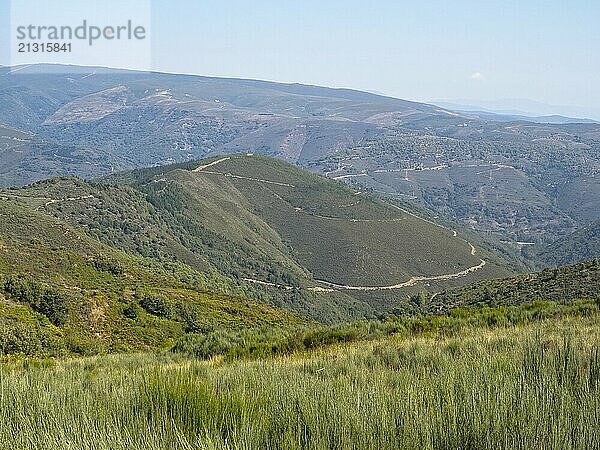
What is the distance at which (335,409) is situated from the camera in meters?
3.67

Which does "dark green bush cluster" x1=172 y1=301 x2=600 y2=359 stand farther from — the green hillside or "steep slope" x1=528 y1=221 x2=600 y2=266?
"steep slope" x1=528 y1=221 x2=600 y2=266

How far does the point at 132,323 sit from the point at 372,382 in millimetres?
21719

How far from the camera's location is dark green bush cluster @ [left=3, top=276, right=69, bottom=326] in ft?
73.8

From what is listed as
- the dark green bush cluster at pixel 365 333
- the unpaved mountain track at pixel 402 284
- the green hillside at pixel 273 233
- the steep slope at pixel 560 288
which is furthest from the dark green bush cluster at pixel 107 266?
the unpaved mountain track at pixel 402 284

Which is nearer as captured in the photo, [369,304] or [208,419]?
→ [208,419]

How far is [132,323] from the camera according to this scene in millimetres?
24688

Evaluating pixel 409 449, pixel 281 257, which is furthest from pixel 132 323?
pixel 281 257

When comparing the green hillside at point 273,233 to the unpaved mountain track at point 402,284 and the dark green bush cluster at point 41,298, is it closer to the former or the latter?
the unpaved mountain track at point 402,284

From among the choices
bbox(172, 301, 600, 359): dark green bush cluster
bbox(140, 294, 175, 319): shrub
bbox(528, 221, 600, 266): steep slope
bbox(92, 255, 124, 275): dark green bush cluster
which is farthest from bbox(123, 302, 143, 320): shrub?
bbox(528, 221, 600, 266): steep slope

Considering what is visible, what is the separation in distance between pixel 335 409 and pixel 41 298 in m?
22.6

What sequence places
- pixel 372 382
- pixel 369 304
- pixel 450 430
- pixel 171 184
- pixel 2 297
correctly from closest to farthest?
pixel 450 430 < pixel 372 382 < pixel 2 297 < pixel 369 304 < pixel 171 184

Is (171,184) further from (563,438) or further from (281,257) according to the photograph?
(563,438)

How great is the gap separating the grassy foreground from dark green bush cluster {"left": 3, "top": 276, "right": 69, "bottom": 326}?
1871cm

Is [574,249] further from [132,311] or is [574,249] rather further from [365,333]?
[365,333]
